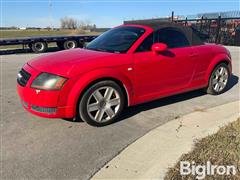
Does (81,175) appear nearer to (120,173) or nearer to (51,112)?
(120,173)

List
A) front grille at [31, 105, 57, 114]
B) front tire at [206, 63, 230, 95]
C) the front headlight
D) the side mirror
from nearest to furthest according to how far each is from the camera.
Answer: the front headlight → front grille at [31, 105, 57, 114] → the side mirror → front tire at [206, 63, 230, 95]

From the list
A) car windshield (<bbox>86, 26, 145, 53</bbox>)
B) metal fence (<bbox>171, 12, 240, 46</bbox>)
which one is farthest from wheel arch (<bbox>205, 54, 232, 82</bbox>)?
metal fence (<bbox>171, 12, 240, 46</bbox>)

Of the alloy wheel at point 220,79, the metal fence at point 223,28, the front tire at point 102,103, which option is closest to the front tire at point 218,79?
the alloy wheel at point 220,79

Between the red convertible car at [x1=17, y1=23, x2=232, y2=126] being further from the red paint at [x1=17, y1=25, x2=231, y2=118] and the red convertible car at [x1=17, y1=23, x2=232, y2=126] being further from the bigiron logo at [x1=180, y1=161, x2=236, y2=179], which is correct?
the bigiron logo at [x1=180, y1=161, x2=236, y2=179]

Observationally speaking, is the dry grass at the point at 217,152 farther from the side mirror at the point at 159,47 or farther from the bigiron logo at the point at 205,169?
the side mirror at the point at 159,47

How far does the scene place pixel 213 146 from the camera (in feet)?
11.2

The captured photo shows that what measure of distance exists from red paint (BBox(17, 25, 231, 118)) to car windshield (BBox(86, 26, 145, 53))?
5.1 inches

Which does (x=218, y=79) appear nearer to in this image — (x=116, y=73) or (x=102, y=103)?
(x=116, y=73)

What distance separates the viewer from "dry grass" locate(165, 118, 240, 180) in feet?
9.48

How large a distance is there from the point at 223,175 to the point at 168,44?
2.85 metres

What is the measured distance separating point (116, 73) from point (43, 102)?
120 cm

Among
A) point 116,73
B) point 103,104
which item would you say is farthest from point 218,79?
point 103,104

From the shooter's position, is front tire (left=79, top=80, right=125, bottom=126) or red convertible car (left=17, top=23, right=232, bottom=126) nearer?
red convertible car (left=17, top=23, right=232, bottom=126)

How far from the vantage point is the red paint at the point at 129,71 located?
13.2 feet
